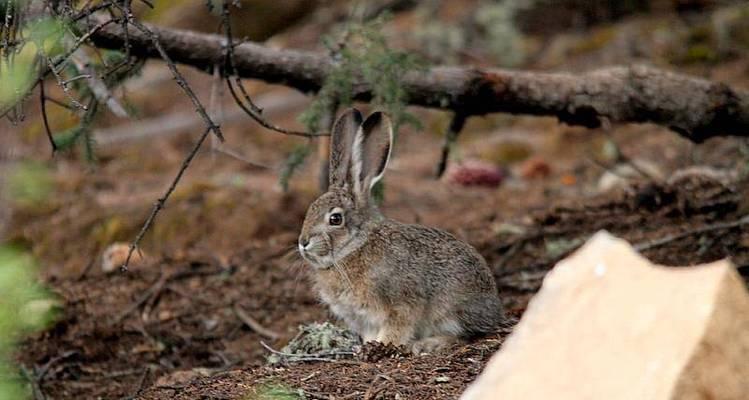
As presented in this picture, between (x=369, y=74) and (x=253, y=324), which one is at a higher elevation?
(x=369, y=74)

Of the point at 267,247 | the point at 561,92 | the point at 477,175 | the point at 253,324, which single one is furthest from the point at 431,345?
the point at 477,175

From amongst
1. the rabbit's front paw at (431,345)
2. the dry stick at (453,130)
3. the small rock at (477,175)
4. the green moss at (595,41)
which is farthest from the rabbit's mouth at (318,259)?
the green moss at (595,41)

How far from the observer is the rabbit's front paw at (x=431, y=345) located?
509 cm

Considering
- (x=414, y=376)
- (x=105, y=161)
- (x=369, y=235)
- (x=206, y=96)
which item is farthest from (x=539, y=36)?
(x=414, y=376)

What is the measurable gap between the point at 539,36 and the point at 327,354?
7.85 meters

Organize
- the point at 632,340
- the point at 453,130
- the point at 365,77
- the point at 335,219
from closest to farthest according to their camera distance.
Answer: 1. the point at 632,340
2. the point at 335,219
3. the point at 365,77
4. the point at 453,130

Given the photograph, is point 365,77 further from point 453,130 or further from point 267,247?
point 267,247

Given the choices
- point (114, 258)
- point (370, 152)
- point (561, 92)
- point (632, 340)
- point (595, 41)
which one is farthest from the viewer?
point (595, 41)

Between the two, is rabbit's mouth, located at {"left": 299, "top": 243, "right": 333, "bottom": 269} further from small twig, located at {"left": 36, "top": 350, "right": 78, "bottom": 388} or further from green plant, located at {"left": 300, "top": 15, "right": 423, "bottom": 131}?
small twig, located at {"left": 36, "top": 350, "right": 78, "bottom": 388}

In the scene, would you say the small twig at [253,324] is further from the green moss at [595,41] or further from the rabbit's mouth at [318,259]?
the green moss at [595,41]

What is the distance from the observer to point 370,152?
557 centimetres

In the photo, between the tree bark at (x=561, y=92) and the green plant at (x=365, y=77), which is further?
the tree bark at (x=561, y=92)

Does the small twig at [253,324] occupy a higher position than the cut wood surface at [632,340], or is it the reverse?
the cut wood surface at [632,340]

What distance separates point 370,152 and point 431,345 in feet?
3.22
